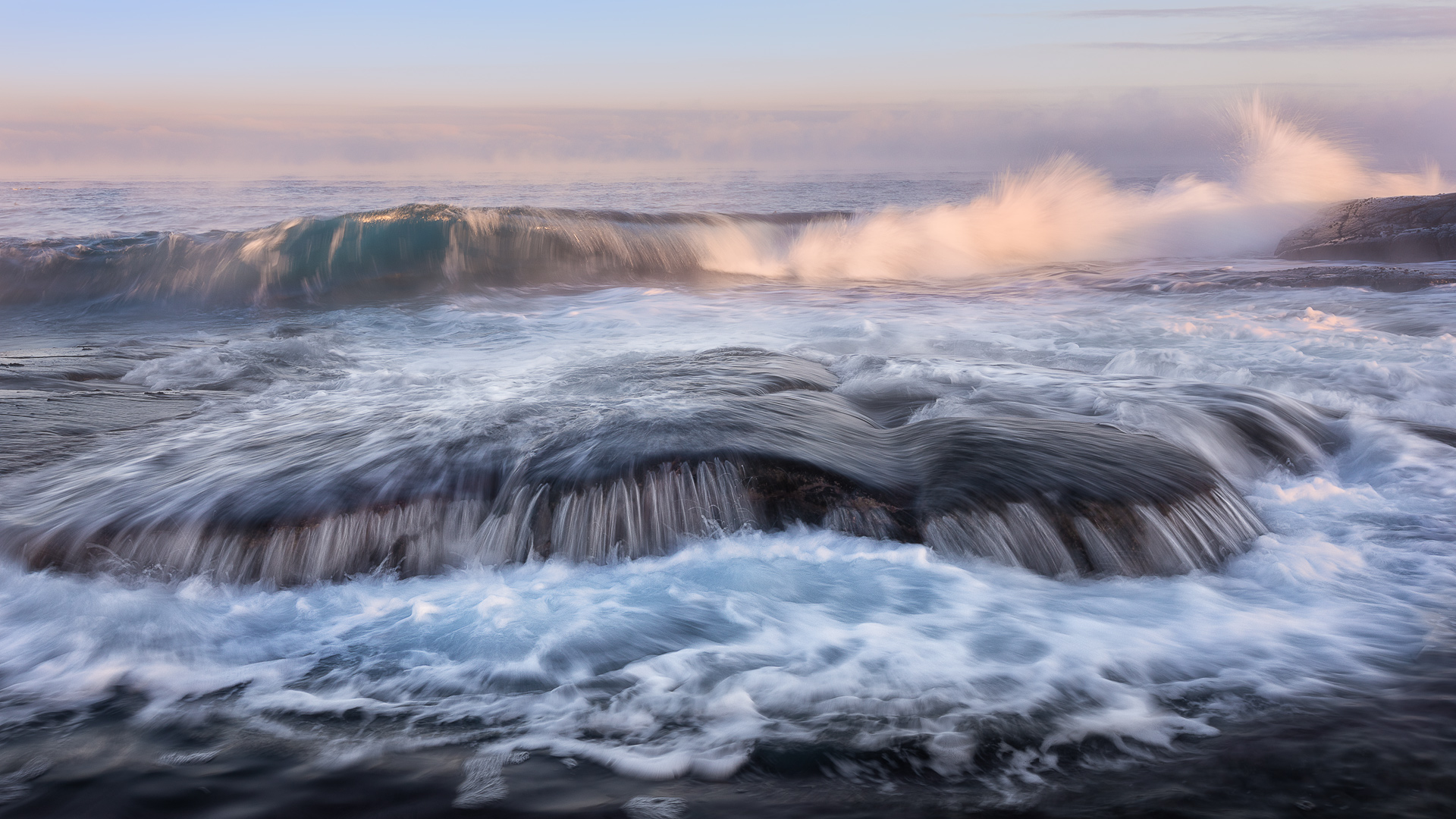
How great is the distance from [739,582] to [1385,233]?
15541mm

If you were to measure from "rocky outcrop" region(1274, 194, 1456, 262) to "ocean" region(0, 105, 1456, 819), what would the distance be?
7093 mm

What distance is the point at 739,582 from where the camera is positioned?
3643mm

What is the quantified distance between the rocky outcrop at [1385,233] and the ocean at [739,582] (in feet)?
23.3

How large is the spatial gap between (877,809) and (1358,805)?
1235 mm

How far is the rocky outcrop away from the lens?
13.3 meters

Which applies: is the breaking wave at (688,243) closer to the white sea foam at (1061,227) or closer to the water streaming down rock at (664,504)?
the white sea foam at (1061,227)

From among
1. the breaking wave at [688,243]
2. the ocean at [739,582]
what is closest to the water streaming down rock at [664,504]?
the ocean at [739,582]

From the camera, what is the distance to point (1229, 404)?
546cm

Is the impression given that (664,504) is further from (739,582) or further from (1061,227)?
(1061,227)

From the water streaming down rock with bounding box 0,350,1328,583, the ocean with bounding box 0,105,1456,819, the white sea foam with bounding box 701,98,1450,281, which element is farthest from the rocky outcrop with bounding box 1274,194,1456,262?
the water streaming down rock with bounding box 0,350,1328,583

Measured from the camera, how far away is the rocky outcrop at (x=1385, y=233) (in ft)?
43.7

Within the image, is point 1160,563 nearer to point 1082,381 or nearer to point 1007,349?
point 1082,381

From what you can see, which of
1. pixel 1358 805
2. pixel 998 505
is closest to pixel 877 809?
pixel 1358 805

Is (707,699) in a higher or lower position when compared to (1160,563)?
lower
